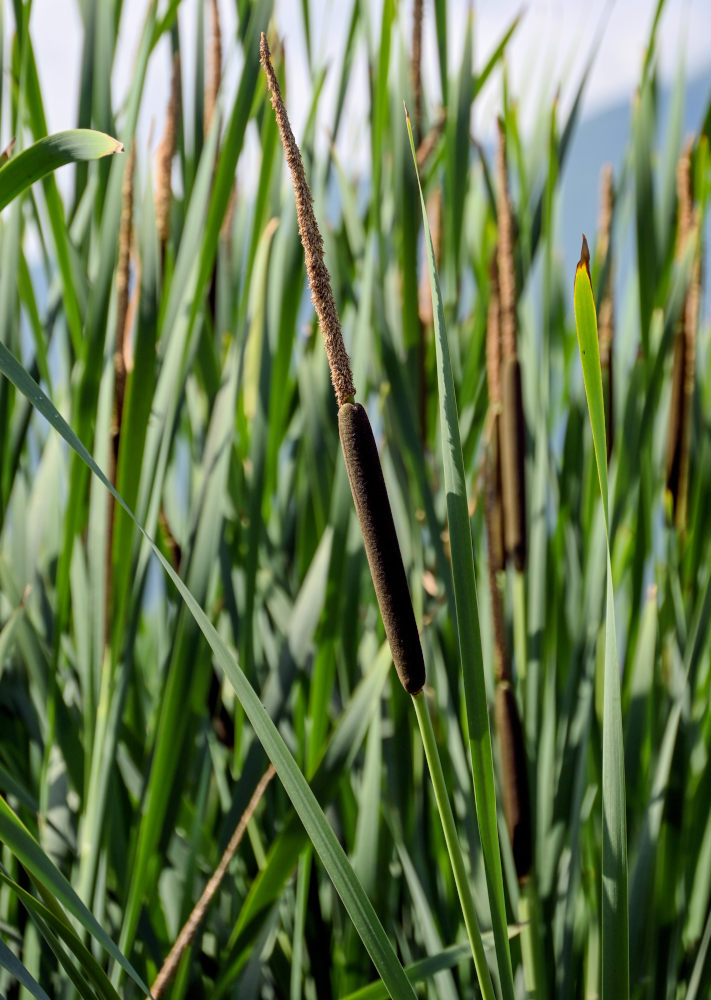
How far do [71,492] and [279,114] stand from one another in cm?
31

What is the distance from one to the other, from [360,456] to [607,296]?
63 cm

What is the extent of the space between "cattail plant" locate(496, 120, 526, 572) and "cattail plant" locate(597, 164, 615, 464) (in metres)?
0.15

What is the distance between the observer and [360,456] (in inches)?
10.8

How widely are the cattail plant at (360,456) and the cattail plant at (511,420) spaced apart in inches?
12.3

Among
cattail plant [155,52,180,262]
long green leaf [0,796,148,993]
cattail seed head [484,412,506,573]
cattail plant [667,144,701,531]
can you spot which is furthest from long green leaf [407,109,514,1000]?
cattail plant [667,144,701,531]

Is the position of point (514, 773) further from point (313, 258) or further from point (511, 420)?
point (313, 258)

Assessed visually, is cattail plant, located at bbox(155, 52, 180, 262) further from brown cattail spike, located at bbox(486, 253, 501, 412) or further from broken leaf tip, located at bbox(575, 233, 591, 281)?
broken leaf tip, located at bbox(575, 233, 591, 281)

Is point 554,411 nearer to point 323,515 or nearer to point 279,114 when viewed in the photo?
point 323,515

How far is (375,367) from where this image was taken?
71cm

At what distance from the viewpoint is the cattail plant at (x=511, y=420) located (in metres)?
0.57

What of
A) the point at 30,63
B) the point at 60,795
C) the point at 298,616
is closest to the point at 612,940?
the point at 298,616

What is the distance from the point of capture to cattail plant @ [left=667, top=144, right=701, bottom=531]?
74 centimetres

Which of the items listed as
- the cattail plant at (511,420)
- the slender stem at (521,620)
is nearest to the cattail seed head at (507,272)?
the cattail plant at (511,420)

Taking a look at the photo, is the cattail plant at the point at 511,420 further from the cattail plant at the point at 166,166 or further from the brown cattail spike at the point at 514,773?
the cattail plant at the point at 166,166
